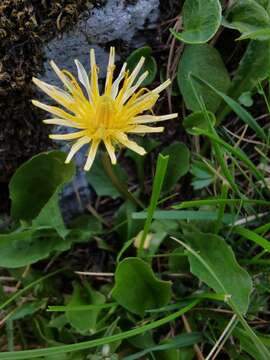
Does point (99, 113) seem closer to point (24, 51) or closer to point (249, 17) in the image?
point (24, 51)

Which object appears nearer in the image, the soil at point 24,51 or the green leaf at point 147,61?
the soil at point 24,51

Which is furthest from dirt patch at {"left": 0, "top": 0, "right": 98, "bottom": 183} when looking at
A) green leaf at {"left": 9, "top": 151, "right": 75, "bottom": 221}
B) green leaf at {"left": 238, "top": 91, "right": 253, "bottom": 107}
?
green leaf at {"left": 238, "top": 91, "right": 253, "bottom": 107}

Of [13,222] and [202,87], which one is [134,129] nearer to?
[202,87]

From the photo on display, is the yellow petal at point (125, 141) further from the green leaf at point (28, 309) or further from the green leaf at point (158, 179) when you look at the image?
the green leaf at point (28, 309)

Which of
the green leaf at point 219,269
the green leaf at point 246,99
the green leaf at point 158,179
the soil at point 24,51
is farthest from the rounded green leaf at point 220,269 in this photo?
the soil at point 24,51

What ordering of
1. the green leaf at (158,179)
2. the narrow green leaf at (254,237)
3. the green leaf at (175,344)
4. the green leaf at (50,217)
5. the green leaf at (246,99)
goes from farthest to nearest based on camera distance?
the green leaf at (246,99) < the green leaf at (50,217) < the green leaf at (175,344) < the narrow green leaf at (254,237) < the green leaf at (158,179)

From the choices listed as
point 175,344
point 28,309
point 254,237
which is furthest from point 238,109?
point 28,309

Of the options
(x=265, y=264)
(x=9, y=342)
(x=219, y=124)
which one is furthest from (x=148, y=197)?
(x=9, y=342)
